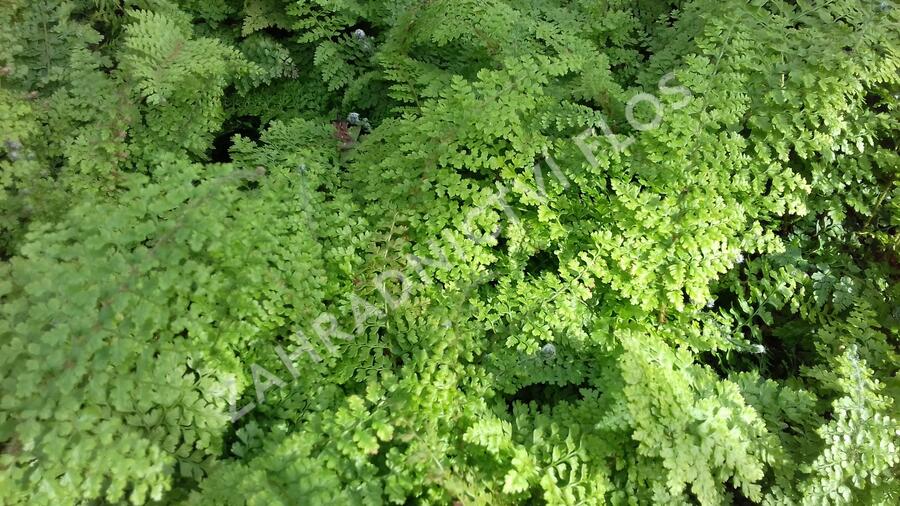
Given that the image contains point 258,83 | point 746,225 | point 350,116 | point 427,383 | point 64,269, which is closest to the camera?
point 64,269

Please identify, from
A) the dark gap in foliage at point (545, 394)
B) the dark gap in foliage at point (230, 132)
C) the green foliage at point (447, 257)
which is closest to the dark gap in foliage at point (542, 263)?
the green foliage at point (447, 257)

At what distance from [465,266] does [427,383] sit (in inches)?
23.2

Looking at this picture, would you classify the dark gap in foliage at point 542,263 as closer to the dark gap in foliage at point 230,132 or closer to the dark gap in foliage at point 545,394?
the dark gap in foliage at point 545,394

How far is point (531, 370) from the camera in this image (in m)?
2.39

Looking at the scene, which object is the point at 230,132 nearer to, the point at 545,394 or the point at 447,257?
the point at 447,257

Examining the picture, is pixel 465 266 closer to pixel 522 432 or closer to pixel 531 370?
pixel 531 370

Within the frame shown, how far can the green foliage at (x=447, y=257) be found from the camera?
182cm

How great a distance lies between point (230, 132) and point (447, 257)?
1702 mm

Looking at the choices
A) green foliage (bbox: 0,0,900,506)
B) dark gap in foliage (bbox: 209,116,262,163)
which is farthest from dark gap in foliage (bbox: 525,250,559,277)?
dark gap in foliage (bbox: 209,116,262,163)

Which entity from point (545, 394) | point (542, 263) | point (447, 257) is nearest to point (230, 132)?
point (447, 257)

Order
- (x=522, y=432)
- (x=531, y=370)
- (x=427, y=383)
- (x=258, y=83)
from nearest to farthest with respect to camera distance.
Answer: (x=427, y=383), (x=522, y=432), (x=531, y=370), (x=258, y=83)

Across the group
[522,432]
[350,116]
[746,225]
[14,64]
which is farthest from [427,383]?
[14,64]

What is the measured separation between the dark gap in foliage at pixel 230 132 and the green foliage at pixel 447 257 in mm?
19

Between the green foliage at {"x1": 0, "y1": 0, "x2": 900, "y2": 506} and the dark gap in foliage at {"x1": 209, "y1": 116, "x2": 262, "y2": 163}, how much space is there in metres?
0.02
